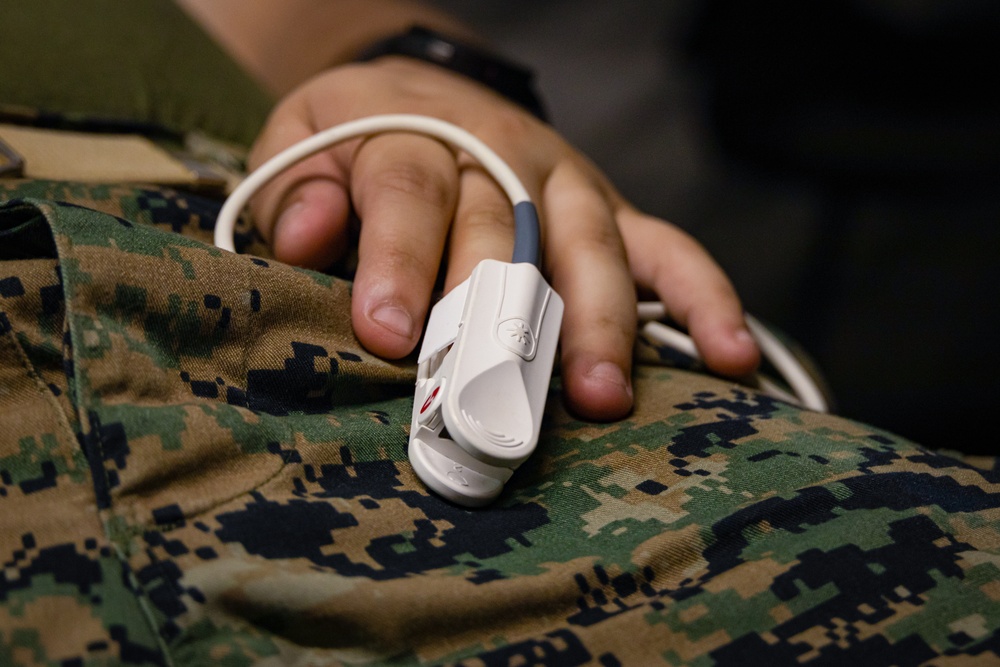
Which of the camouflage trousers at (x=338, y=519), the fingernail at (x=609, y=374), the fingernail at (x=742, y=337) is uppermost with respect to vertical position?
the fingernail at (x=742, y=337)

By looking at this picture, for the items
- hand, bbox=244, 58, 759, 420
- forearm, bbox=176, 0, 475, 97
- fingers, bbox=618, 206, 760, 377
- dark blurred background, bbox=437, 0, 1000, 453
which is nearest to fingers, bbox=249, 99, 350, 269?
hand, bbox=244, 58, 759, 420

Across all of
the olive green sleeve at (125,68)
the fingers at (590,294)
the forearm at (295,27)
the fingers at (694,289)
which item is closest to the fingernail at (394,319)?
the fingers at (590,294)

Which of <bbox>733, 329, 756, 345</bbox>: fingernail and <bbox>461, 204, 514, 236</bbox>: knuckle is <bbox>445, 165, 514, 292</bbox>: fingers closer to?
<bbox>461, 204, 514, 236</bbox>: knuckle

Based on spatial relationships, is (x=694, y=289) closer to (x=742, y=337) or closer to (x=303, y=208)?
(x=742, y=337)

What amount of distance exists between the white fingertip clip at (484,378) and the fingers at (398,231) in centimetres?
2

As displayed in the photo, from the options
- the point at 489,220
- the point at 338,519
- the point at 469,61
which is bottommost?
the point at 338,519

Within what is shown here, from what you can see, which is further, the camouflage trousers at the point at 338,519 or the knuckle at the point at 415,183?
the knuckle at the point at 415,183

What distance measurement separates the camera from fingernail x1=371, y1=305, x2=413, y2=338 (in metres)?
0.45

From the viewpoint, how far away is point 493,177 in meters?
0.59

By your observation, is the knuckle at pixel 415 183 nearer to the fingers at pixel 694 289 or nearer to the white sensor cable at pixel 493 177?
the white sensor cable at pixel 493 177

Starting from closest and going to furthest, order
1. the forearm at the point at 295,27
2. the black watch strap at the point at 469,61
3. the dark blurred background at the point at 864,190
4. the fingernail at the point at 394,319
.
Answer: the fingernail at the point at 394,319 < the black watch strap at the point at 469,61 < the forearm at the point at 295,27 < the dark blurred background at the point at 864,190

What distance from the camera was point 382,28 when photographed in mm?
1094

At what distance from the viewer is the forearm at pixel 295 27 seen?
111 cm

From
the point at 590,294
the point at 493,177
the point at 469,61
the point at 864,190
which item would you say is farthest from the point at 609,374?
the point at 864,190
